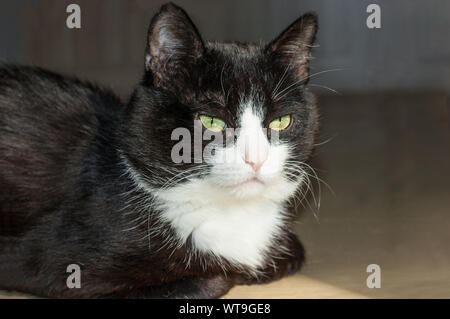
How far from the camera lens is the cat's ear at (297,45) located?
1.86 m

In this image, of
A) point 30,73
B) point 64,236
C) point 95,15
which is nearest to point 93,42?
point 95,15

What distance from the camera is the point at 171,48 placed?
1795mm

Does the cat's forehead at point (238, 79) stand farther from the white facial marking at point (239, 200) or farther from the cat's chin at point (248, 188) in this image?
the cat's chin at point (248, 188)

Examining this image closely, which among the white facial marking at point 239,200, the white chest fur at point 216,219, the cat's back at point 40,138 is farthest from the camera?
the cat's back at point 40,138

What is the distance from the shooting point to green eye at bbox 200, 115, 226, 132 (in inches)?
67.8

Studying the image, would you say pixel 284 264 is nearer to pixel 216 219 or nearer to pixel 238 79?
pixel 216 219

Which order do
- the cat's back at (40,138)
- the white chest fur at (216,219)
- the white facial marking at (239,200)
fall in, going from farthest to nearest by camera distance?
1. the cat's back at (40,138)
2. the white chest fur at (216,219)
3. the white facial marking at (239,200)

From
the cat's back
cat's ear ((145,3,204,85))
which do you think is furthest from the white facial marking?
the cat's back

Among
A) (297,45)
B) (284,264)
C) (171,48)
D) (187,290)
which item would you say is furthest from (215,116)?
(284,264)

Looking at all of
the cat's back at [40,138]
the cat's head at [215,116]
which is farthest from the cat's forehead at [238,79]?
the cat's back at [40,138]

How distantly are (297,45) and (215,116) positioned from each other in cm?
35

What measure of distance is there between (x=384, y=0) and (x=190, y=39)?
369cm

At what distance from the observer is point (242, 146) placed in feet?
5.56

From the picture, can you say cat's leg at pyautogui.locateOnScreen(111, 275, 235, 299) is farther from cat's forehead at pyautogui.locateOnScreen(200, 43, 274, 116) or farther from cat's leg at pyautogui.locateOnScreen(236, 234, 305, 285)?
cat's forehead at pyautogui.locateOnScreen(200, 43, 274, 116)
